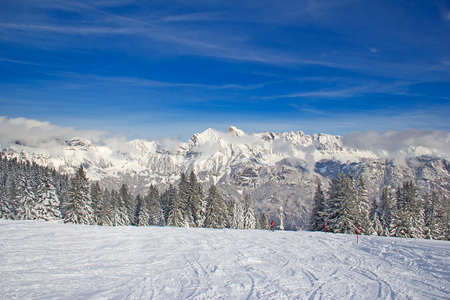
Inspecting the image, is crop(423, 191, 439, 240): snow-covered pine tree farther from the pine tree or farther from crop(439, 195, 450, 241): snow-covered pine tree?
the pine tree

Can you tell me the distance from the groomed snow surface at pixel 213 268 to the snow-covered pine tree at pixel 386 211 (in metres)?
25.0

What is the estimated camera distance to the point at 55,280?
10.3 metres

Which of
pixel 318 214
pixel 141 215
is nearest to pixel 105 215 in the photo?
pixel 141 215

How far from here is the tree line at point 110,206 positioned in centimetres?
3916

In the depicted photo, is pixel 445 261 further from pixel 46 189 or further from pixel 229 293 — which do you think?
pixel 46 189

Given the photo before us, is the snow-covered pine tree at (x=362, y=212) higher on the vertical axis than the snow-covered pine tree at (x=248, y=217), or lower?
higher

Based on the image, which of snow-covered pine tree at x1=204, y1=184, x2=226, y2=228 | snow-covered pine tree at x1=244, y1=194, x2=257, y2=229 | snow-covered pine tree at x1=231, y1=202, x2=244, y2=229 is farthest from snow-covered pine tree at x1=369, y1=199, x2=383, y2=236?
snow-covered pine tree at x1=231, y1=202, x2=244, y2=229

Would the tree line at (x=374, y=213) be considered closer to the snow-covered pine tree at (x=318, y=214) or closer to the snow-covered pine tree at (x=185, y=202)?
the snow-covered pine tree at (x=318, y=214)

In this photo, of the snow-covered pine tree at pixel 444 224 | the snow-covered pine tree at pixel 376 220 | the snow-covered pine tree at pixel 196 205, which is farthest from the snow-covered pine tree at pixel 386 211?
the snow-covered pine tree at pixel 196 205

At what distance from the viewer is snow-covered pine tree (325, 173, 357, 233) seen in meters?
33.3

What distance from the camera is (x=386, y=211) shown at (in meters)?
41.7

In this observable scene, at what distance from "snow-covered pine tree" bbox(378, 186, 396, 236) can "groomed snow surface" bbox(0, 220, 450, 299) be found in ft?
82.1

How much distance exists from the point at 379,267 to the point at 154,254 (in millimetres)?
10562

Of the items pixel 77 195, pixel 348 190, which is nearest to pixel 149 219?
pixel 77 195
